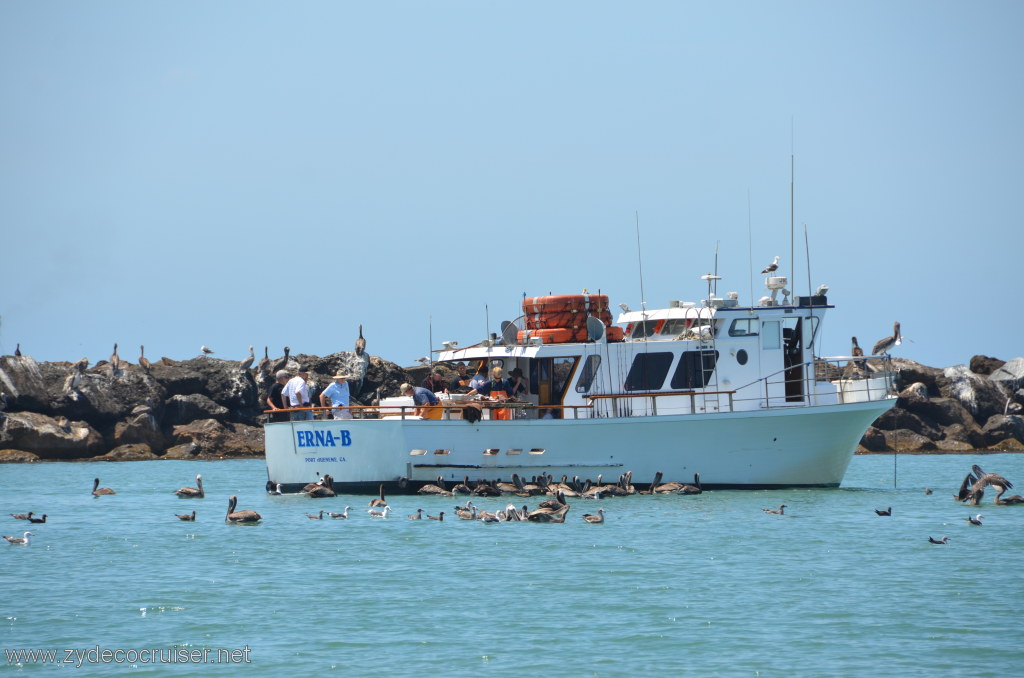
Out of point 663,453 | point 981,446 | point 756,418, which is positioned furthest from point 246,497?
point 981,446

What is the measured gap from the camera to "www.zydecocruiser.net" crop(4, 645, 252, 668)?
13.5m

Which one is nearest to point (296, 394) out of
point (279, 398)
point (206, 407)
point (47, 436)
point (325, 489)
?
point (279, 398)

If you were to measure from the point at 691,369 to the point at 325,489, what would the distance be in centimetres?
792

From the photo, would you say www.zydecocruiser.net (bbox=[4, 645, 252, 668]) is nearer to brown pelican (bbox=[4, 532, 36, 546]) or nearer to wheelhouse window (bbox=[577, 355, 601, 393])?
brown pelican (bbox=[4, 532, 36, 546])

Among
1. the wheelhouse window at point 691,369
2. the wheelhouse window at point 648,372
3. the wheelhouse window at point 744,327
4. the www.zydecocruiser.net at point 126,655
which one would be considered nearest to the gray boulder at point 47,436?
the wheelhouse window at point 648,372

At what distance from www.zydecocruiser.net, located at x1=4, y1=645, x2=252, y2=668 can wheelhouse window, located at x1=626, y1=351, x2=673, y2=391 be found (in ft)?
47.5

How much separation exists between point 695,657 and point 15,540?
12.8 meters

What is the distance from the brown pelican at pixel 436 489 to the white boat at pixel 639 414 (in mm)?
148

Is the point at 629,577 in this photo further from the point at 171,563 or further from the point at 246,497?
the point at 246,497

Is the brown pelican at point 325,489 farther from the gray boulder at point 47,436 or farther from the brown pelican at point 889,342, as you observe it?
the gray boulder at point 47,436

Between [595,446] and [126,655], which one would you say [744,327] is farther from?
[126,655]

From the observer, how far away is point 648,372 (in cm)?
2733

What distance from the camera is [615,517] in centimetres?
2362

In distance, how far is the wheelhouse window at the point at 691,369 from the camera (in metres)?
27.2
